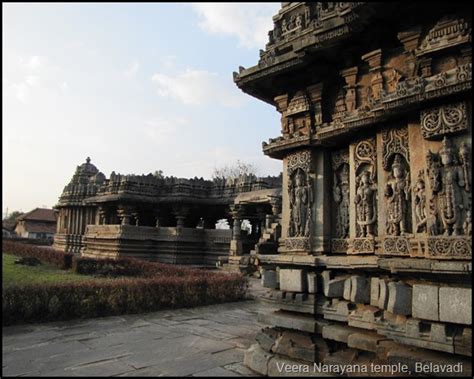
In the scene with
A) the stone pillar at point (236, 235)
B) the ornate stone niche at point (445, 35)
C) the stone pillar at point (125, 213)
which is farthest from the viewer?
the stone pillar at point (125, 213)

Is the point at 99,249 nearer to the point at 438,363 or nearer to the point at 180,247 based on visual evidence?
the point at 180,247

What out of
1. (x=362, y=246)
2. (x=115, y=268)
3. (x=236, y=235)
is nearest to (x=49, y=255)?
(x=115, y=268)

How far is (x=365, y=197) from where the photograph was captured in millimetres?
4516

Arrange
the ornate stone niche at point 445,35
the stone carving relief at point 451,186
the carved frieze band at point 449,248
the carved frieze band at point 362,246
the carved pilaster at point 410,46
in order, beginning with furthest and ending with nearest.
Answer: the carved frieze band at point 362,246, the carved pilaster at point 410,46, the ornate stone niche at point 445,35, the stone carving relief at point 451,186, the carved frieze band at point 449,248

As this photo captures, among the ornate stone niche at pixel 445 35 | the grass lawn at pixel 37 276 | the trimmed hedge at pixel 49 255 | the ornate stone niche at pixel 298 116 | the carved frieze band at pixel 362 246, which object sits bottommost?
the grass lawn at pixel 37 276

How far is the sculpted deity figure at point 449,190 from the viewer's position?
11.6 ft

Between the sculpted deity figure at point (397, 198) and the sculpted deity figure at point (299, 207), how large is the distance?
114 cm

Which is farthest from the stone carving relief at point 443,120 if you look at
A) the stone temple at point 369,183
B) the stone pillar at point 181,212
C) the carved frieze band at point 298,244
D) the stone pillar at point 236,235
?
the stone pillar at point 181,212

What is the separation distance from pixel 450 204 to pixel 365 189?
3.58ft

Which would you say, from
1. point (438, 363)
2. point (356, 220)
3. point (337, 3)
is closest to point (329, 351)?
point (438, 363)

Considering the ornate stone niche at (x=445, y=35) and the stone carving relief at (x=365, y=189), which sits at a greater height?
the ornate stone niche at (x=445, y=35)

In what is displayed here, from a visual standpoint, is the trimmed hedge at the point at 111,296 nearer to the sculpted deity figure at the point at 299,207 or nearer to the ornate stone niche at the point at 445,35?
the sculpted deity figure at the point at 299,207

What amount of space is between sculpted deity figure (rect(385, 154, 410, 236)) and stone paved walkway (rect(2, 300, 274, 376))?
2.29 metres

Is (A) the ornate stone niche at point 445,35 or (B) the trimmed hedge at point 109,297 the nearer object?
(A) the ornate stone niche at point 445,35
